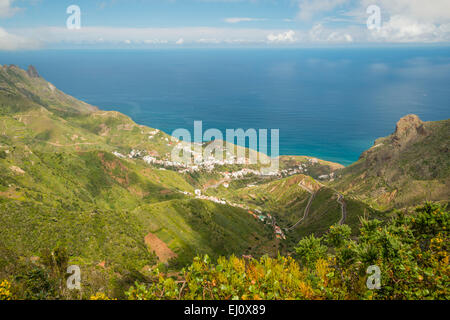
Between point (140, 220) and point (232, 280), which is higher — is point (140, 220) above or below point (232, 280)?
below

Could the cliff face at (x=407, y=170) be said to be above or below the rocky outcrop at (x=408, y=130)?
below

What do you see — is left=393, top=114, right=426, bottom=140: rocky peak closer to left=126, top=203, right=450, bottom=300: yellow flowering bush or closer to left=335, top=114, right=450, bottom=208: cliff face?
left=335, top=114, right=450, bottom=208: cliff face

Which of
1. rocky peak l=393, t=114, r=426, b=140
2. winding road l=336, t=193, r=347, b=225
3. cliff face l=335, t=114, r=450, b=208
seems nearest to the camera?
winding road l=336, t=193, r=347, b=225

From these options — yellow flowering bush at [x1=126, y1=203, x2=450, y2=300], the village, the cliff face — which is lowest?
the village

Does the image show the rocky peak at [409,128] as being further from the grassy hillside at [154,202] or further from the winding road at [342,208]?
the winding road at [342,208]

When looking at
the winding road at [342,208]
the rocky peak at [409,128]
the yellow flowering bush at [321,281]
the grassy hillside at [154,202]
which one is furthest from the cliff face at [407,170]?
the yellow flowering bush at [321,281]

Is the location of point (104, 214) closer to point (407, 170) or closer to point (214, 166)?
point (407, 170)

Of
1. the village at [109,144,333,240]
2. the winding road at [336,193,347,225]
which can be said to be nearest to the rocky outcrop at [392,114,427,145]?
the village at [109,144,333,240]

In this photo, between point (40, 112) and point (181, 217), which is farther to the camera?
point (40, 112)
